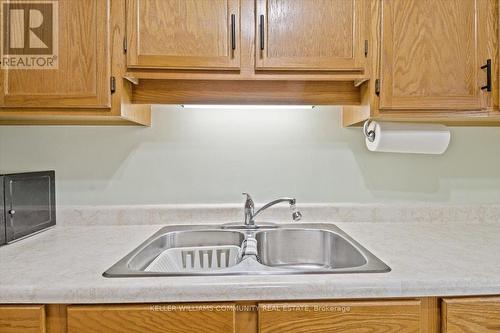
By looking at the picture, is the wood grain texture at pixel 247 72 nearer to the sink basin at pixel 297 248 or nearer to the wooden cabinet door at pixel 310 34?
the wooden cabinet door at pixel 310 34

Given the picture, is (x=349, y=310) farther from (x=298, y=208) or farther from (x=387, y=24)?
(x=387, y=24)

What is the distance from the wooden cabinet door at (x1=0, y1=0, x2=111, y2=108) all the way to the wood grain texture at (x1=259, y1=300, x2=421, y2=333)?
90 cm

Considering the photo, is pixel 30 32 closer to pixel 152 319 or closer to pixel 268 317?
pixel 152 319

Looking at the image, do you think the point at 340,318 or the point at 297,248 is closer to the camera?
the point at 340,318

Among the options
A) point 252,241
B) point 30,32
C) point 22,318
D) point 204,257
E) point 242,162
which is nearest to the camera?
point 22,318

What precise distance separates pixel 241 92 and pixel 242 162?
13.1 inches

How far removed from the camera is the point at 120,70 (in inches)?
43.9

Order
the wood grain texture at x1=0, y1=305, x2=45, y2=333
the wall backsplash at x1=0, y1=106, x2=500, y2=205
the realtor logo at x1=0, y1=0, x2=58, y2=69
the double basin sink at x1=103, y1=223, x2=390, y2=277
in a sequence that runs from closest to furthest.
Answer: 1. the wood grain texture at x1=0, y1=305, x2=45, y2=333
2. the realtor logo at x1=0, y1=0, x2=58, y2=69
3. the double basin sink at x1=103, y1=223, x2=390, y2=277
4. the wall backsplash at x1=0, y1=106, x2=500, y2=205

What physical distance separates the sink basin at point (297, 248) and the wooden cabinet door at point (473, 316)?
0.50 metres

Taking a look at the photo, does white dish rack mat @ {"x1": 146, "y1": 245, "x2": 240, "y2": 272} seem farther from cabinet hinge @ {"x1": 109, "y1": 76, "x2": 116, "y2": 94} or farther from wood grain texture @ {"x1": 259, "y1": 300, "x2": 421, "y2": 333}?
cabinet hinge @ {"x1": 109, "y1": 76, "x2": 116, "y2": 94}

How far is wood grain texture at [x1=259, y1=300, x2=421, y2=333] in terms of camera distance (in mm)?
810

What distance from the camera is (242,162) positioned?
1475 millimetres

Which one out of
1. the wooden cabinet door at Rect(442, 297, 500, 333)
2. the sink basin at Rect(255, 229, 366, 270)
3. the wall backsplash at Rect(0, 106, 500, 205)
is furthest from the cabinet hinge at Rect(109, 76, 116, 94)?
the wooden cabinet door at Rect(442, 297, 500, 333)

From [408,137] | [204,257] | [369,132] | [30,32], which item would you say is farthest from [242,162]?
[30,32]
